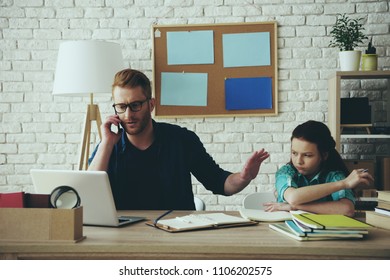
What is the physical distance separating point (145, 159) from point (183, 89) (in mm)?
1347

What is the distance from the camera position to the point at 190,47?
11.4ft

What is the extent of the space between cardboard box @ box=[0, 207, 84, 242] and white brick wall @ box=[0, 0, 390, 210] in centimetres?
213

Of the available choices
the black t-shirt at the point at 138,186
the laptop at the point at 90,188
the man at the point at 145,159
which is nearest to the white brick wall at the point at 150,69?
the man at the point at 145,159

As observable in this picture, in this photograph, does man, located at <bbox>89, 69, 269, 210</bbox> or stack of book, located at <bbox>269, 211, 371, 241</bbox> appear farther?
man, located at <bbox>89, 69, 269, 210</bbox>

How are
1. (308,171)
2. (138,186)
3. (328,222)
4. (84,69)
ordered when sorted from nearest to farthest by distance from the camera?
(328,222)
(308,171)
(138,186)
(84,69)

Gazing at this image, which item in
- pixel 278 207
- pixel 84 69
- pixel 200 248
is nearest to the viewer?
pixel 200 248

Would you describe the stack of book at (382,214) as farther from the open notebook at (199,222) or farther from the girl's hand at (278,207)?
the open notebook at (199,222)

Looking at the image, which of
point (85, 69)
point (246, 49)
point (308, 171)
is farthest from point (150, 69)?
point (308, 171)

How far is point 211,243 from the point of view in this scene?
1332 mm

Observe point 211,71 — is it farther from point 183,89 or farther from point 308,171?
point 308,171

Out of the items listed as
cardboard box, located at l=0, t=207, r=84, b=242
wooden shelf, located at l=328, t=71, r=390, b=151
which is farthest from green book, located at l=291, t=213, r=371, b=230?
wooden shelf, located at l=328, t=71, r=390, b=151

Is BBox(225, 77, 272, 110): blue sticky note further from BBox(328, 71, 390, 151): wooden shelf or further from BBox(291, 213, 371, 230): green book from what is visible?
BBox(291, 213, 371, 230): green book

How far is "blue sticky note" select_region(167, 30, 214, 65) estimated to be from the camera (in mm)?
3469

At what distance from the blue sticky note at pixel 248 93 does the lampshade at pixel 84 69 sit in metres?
0.94
